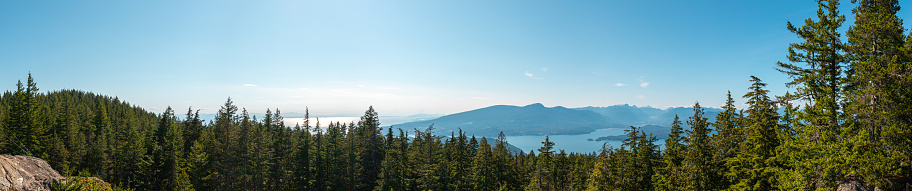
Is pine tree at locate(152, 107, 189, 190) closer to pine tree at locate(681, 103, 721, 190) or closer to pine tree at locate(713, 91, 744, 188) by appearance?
pine tree at locate(681, 103, 721, 190)

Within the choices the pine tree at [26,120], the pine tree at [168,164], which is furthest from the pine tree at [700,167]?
the pine tree at [26,120]

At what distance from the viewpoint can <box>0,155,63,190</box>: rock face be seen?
11.7 m

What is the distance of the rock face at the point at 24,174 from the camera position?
38.5 ft

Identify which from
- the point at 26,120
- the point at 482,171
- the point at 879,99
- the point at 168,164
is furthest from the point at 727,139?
the point at 26,120

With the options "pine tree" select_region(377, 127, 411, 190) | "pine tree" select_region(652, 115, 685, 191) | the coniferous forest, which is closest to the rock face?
the coniferous forest

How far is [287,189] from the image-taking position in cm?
4812

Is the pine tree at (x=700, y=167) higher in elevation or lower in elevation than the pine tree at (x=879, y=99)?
lower

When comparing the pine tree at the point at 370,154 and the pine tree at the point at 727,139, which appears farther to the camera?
the pine tree at the point at 370,154

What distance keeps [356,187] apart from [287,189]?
11016mm

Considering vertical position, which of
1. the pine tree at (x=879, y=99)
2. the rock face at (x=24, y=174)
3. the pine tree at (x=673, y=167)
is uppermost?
the pine tree at (x=879, y=99)

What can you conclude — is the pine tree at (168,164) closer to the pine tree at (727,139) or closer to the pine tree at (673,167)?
the pine tree at (673,167)

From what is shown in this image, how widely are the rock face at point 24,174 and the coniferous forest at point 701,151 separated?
2487 millimetres

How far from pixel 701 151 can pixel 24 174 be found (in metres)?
34.6

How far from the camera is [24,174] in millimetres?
12852
